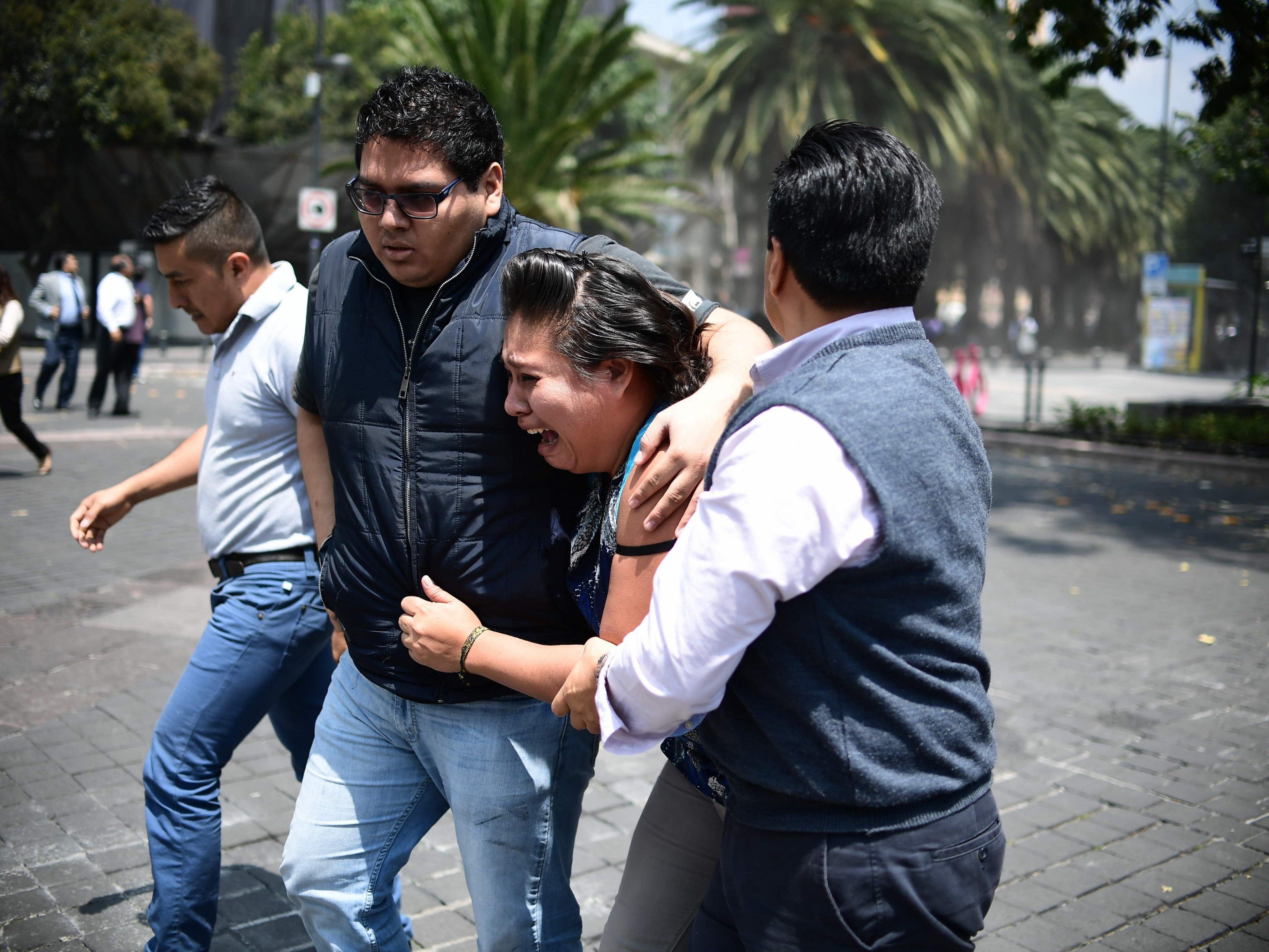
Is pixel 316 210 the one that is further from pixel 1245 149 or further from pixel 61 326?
pixel 1245 149

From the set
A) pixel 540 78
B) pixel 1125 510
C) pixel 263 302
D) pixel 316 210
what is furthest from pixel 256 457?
pixel 540 78

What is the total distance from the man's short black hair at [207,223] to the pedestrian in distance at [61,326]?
13700 millimetres

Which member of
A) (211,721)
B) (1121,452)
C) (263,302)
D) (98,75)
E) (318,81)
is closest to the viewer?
(211,721)

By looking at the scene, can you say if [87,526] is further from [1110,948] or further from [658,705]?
[1110,948]

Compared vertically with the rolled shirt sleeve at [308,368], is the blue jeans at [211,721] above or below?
below

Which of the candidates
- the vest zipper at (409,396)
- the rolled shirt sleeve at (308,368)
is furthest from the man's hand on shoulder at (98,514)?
the vest zipper at (409,396)

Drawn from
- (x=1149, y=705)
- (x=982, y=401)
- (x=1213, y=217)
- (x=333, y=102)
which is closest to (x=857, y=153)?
(x=1149, y=705)

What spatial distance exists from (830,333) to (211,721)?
6.38 feet

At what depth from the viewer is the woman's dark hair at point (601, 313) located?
1950 mm

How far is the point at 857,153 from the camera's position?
1565 millimetres

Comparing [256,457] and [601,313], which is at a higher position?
[601,313]

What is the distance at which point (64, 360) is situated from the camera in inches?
617

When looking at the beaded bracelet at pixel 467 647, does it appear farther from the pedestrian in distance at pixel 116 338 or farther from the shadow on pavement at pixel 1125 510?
the pedestrian in distance at pixel 116 338

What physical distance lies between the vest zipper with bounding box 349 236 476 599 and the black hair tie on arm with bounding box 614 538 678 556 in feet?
1.71
